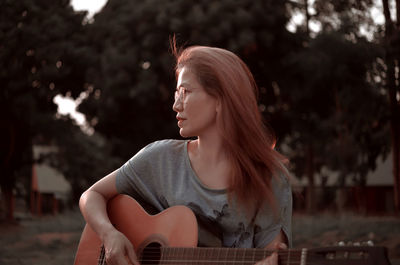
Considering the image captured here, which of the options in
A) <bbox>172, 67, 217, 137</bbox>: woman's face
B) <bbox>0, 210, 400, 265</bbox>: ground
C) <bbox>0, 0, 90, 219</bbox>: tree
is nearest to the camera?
<bbox>172, 67, 217, 137</bbox>: woman's face

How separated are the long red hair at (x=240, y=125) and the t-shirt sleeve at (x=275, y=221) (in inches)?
2.1

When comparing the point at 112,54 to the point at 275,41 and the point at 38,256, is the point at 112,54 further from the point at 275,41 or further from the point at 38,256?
the point at 38,256

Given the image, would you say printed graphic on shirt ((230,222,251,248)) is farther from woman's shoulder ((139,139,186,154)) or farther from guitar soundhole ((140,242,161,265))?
woman's shoulder ((139,139,186,154))

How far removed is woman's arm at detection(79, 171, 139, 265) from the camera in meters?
2.67

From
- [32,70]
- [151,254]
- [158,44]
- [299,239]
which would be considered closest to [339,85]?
[158,44]

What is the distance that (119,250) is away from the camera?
2.67 m

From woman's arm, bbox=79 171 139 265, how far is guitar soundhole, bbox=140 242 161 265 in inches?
2.2

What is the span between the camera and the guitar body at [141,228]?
8.59 feet

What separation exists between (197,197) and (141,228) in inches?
12.0

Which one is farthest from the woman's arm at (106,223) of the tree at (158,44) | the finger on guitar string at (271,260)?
the tree at (158,44)

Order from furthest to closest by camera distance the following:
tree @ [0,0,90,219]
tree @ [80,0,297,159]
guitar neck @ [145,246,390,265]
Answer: tree @ [80,0,297,159] → tree @ [0,0,90,219] → guitar neck @ [145,246,390,265]

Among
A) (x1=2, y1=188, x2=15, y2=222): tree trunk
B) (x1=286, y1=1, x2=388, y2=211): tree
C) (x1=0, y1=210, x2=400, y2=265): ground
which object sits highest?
(x1=286, y1=1, x2=388, y2=211): tree

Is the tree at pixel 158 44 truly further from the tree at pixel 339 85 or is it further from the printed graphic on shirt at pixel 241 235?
the printed graphic on shirt at pixel 241 235

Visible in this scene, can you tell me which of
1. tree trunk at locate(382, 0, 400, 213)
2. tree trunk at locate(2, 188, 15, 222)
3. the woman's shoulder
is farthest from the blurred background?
the woman's shoulder
